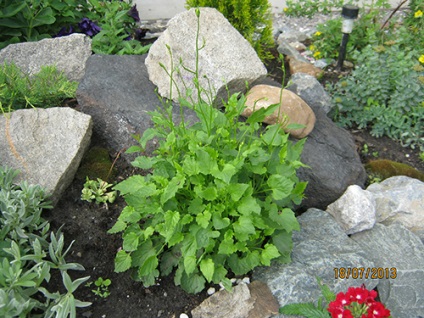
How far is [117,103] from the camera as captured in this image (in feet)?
12.7

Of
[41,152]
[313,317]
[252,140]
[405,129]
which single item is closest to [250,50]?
[252,140]

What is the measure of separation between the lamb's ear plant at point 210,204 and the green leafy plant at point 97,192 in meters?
0.43

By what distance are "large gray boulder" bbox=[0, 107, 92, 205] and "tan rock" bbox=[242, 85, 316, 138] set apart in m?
1.24

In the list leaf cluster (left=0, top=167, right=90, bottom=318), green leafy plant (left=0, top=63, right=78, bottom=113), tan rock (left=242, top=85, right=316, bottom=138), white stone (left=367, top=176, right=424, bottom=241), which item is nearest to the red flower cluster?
white stone (left=367, top=176, right=424, bottom=241)

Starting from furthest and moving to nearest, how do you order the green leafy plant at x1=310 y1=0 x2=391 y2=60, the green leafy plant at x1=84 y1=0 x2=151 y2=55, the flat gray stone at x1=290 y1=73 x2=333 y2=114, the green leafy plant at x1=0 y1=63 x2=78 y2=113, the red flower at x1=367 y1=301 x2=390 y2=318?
1. the green leafy plant at x1=310 y1=0 x2=391 y2=60
2. the green leafy plant at x1=84 y1=0 x2=151 y2=55
3. the flat gray stone at x1=290 y1=73 x2=333 y2=114
4. the green leafy plant at x1=0 y1=63 x2=78 y2=113
5. the red flower at x1=367 y1=301 x2=390 y2=318

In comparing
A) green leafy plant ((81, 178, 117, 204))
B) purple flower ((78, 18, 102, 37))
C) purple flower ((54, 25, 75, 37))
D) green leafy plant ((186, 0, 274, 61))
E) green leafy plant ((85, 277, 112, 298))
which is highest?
green leafy plant ((186, 0, 274, 61))

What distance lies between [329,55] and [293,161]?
9.78 ft

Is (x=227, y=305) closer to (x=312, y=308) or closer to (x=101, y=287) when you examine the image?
(x=312, y=308)

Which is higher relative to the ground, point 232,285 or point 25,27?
point 25,27

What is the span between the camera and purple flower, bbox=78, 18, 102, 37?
5117mm

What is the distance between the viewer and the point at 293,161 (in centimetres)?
301

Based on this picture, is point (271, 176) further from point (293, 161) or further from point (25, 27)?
point (25, 27)

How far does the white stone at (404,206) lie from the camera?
11.8 ft
